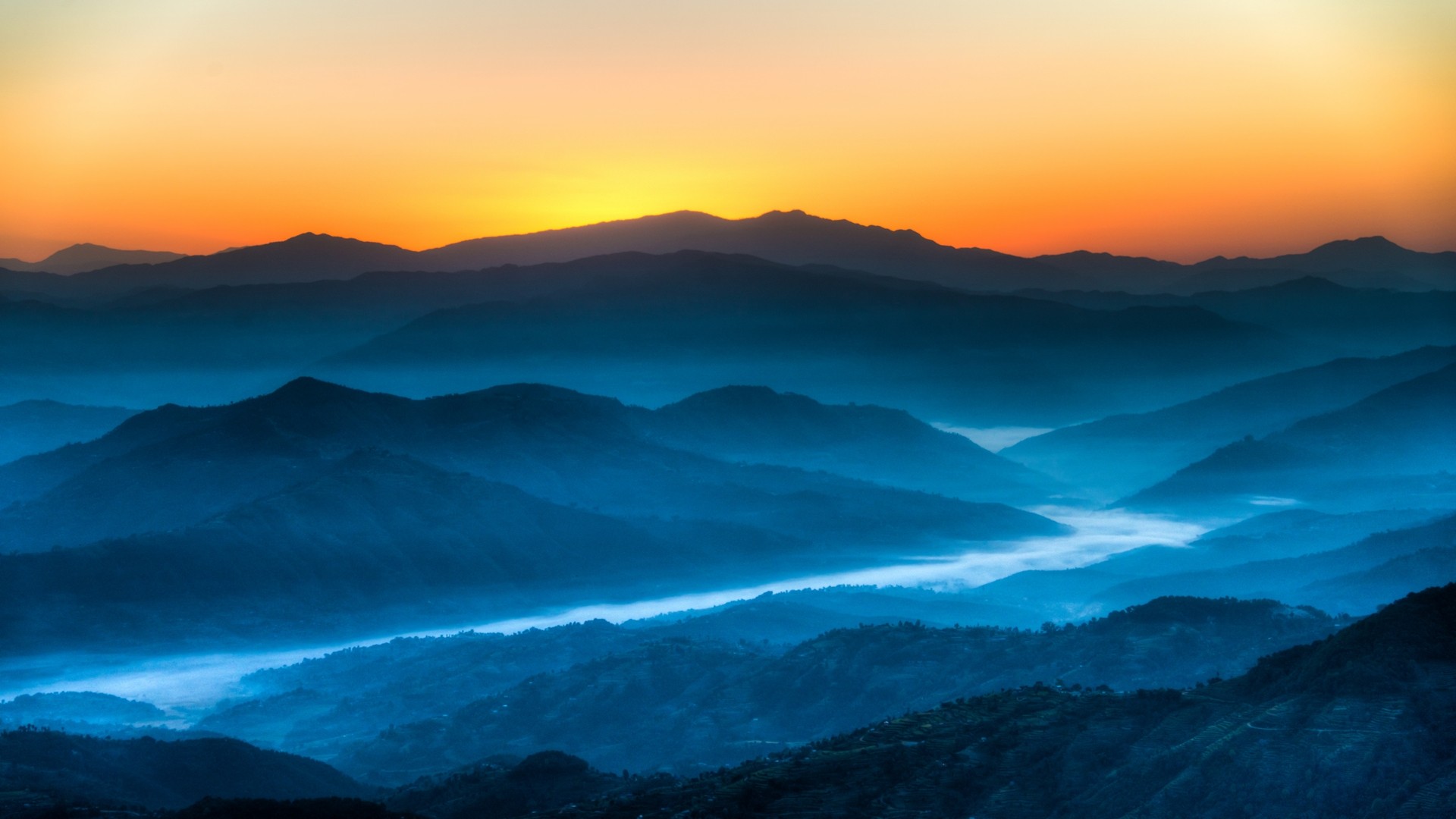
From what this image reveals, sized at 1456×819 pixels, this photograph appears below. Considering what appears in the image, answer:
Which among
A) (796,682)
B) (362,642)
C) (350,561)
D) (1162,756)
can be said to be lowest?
(1162,756)

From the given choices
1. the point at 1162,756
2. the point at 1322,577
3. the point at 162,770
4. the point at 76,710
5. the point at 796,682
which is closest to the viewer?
the point at 1162,756

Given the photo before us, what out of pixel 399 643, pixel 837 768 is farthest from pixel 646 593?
pixel 837 768

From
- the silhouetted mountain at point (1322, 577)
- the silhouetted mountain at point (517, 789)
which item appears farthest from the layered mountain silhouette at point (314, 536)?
the silhouetted mountain at point (517, 789)

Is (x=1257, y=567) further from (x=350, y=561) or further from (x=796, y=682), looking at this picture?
(x=350, y=561)

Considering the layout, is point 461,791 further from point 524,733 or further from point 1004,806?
point 524,733

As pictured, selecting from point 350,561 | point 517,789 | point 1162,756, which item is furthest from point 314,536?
point 1162,756

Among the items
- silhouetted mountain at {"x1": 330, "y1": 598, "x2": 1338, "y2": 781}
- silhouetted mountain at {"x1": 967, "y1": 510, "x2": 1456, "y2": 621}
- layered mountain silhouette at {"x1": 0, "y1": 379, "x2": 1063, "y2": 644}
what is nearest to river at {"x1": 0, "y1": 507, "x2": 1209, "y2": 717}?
layered mountain silhouette at {"x1": 0, "y1": 379, "x2": 1063, "y2": 644}
